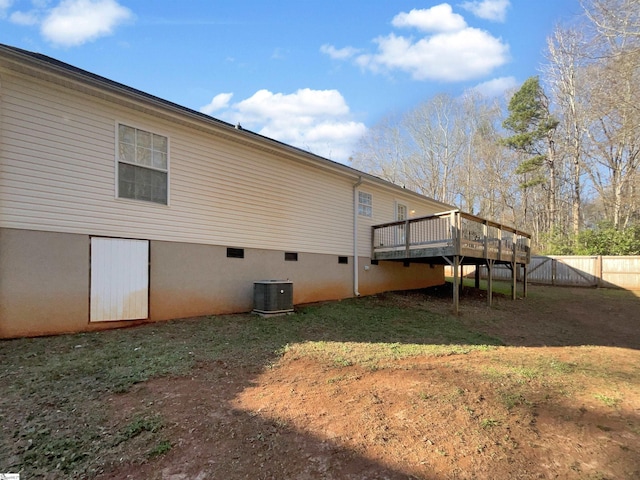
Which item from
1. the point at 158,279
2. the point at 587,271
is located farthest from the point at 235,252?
the point at 587,271

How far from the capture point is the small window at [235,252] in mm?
7753

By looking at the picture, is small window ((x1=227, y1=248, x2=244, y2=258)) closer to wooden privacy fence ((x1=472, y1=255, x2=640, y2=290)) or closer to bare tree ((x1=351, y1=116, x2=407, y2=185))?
wooden privacy fence ((x1=472, y1=255, x2=640, y2=290))

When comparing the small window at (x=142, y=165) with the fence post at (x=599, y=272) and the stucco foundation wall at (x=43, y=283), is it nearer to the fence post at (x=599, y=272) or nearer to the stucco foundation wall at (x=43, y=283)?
the stucco foundation wall at (x=43, y=283)

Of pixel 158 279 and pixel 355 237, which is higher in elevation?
pixel 355 237

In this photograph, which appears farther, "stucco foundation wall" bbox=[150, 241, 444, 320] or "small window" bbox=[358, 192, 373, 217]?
"small window" bbox=[358, 192, 373, 217]

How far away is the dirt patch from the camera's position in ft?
7.62

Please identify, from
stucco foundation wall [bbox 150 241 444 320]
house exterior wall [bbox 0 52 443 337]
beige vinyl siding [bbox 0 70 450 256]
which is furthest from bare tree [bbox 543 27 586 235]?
beige vinyl siding [bbox 0 70 450 256]

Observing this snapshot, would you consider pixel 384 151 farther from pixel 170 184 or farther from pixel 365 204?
pixel 170 184

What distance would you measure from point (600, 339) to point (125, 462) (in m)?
8.82

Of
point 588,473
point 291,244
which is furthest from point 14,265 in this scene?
point 588,473

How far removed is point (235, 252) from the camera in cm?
786

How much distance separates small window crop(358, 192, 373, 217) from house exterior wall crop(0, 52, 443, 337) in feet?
2.40

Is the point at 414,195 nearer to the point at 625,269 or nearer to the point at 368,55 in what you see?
the point at 368,55

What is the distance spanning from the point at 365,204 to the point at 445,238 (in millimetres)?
3114
